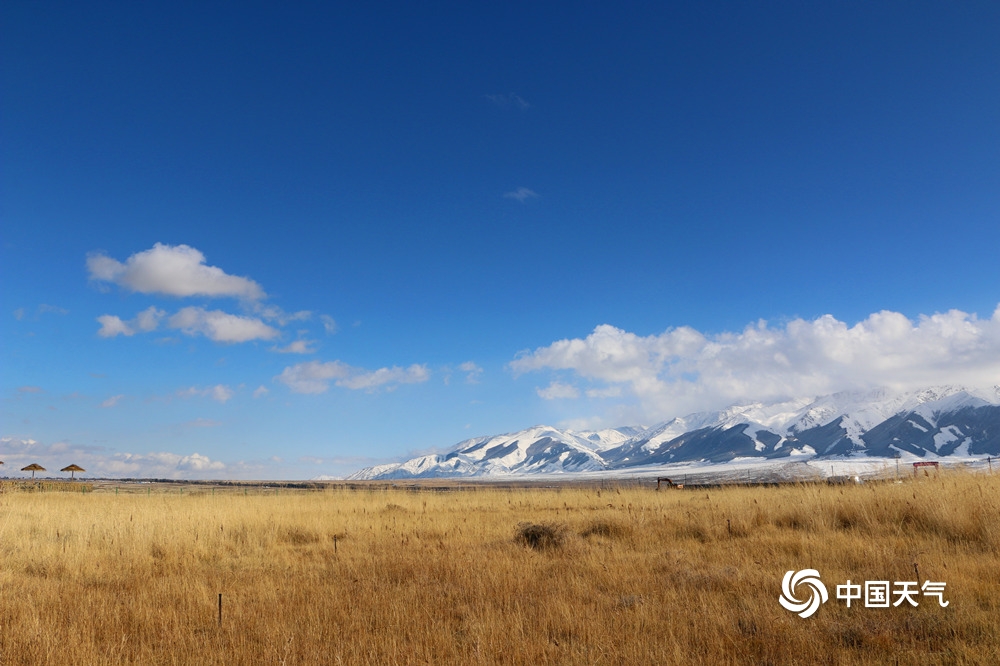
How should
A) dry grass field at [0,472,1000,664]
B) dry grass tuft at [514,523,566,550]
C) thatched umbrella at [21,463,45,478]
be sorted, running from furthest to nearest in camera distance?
thatched umbrella at [21,463,45,478] < dry grass tuft at [514,523,566,550] < dry grass field at [0,472,1000,664]

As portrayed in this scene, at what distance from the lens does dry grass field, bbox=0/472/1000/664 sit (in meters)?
5.93

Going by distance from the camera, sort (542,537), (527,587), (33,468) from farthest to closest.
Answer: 1. (33,468)
2. (542,537)
3. (527,587)

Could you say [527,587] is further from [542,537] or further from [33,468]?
[33,468]

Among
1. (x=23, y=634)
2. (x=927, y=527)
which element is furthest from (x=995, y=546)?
(x=23, y=634)

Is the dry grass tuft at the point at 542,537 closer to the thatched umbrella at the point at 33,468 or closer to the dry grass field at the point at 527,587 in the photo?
the dry grass field at the point at 527,587

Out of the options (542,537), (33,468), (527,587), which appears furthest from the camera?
(33,468)

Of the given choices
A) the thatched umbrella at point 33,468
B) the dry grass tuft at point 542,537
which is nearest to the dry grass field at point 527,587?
the dry grass tuft at point 542,537

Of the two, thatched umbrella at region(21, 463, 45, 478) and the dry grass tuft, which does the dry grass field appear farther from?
thatched umbrella at region(21, 463, 45, 478)

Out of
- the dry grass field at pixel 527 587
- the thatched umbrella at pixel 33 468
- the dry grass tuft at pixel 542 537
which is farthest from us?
the thatched umbrella at pixel 33 468

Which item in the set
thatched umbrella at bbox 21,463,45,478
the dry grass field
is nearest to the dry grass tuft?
the dry grass field

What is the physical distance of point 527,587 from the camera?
860 cm

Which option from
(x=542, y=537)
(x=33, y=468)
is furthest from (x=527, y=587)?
(x=33, y=468)

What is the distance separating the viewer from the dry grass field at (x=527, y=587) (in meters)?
5.93

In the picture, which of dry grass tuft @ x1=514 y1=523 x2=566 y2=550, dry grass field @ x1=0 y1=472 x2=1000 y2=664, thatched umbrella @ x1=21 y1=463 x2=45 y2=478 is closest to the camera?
dry grass field @ x1=0 y1=472 x2=1000 y2=664
